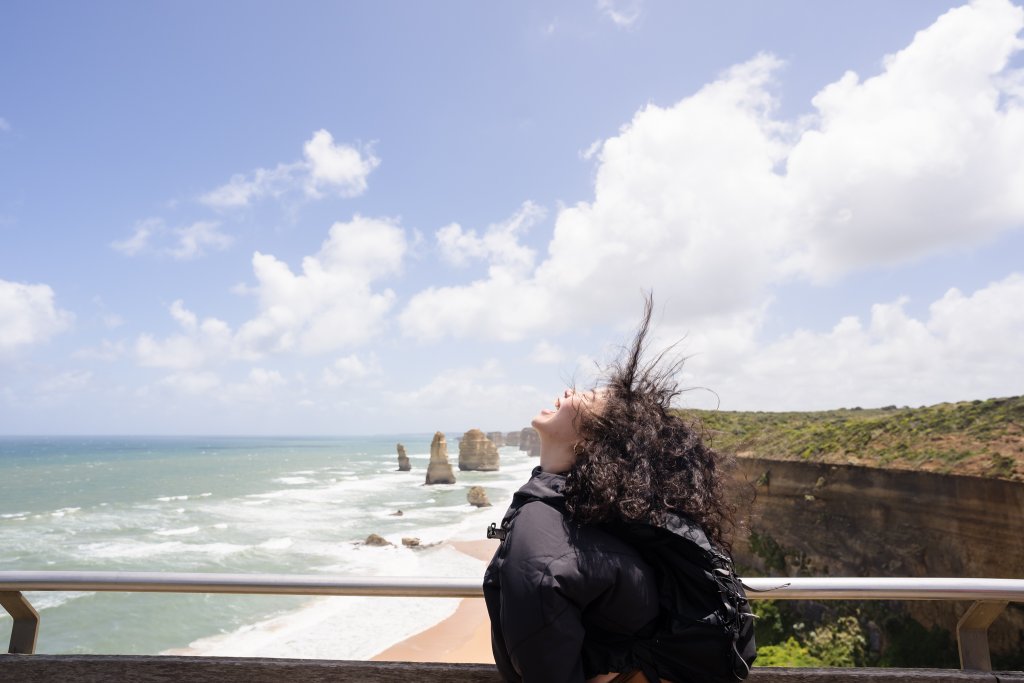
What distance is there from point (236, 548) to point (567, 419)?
37.4 meters

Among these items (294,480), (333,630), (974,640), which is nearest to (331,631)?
(333,630)

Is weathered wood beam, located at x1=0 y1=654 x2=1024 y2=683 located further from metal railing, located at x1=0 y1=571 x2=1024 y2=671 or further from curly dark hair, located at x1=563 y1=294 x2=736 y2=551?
curly dark hair, located at x1=563 y1=294 x2=736 y2=551

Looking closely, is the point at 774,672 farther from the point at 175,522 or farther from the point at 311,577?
the point at 175,522

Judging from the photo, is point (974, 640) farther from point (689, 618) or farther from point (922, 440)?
point (922, 440)

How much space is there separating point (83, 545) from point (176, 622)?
784 inches

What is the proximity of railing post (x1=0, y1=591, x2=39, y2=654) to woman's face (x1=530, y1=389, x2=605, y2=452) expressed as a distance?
211 cm

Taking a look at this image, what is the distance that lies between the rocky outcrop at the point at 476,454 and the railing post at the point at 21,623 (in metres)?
88.1

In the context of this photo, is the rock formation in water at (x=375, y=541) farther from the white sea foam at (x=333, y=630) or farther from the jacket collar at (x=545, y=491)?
the jacket collar at (x=545, y=491)

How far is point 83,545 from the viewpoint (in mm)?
35562

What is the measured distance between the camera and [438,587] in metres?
2.00

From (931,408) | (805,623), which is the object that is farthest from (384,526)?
(931,408)

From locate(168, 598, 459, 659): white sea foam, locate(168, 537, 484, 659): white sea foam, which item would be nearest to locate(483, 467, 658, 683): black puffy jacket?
locate(168, 537, 484, 659): white sea foam

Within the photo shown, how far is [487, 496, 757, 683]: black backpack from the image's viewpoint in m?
1.44

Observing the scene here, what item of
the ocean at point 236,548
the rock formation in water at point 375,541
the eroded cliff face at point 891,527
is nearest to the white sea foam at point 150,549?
the ocean at point 236,548
